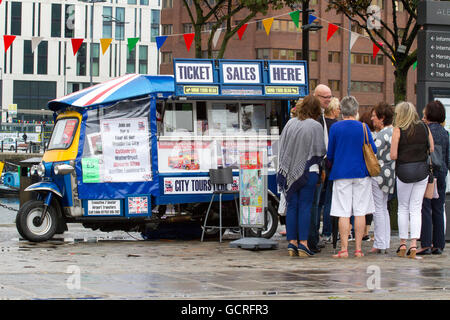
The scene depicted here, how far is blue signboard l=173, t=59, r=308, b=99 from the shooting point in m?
13.3

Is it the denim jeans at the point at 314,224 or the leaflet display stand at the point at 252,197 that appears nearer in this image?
the denim jeans at the point at 314,224

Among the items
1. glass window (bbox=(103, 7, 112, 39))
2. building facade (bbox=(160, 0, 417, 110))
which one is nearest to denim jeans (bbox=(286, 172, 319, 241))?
building facade (bbox=(160, 0, 417, 110))

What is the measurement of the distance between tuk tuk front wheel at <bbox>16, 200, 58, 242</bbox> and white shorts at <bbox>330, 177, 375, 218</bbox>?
4.49 meters

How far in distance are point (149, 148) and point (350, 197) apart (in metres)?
3.76

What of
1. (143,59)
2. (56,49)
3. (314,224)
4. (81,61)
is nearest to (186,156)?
(314,224)

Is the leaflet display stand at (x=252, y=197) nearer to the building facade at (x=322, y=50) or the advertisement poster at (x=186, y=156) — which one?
the advertisement poster at (x=186, y=156)

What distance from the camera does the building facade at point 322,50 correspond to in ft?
280

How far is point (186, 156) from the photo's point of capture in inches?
533

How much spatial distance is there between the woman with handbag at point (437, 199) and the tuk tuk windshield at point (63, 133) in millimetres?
5316

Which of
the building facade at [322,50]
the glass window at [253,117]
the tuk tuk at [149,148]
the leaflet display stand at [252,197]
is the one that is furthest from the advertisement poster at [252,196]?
the building facade at [322,50]

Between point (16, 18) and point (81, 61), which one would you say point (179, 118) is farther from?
point (16, 18)
